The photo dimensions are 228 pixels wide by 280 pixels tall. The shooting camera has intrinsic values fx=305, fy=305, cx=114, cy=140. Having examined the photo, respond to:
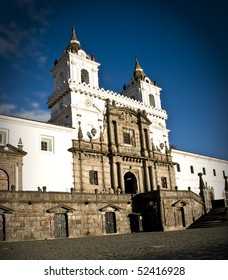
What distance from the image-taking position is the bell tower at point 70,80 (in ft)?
105

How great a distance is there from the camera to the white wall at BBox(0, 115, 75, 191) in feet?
86.0

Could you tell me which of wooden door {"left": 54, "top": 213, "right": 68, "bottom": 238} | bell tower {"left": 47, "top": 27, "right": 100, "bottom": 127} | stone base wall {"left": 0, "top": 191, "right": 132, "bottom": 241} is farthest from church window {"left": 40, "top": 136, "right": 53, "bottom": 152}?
wooden door {"left": 54, "top": 213, "right": 68, "bottom": 238}

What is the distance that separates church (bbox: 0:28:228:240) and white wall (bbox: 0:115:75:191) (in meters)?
0.09

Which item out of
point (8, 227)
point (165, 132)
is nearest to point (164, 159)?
point (165, 132)

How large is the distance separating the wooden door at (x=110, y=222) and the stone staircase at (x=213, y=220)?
7079mm

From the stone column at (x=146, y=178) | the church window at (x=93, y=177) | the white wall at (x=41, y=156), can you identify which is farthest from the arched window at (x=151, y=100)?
the white wall at (x=41, y=156)

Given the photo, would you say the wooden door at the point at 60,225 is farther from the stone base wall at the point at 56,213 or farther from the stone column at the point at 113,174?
the stone column at the point at 113,174

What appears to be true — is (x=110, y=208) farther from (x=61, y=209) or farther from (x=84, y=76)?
(x=84, y=76)

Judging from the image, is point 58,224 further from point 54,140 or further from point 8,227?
point 54,140

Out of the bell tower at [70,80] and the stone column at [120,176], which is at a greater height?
the bell tower at [70,80]

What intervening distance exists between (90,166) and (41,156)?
5551 millimetres

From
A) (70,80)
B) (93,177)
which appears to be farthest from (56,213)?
(70,80)

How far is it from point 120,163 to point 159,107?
41.4ft

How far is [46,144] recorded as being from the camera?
28422mm
